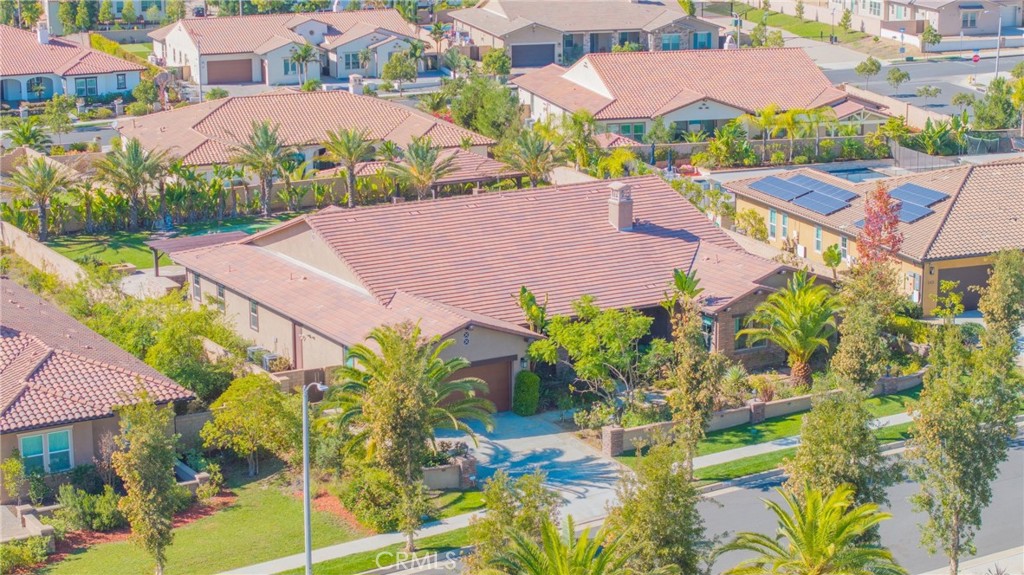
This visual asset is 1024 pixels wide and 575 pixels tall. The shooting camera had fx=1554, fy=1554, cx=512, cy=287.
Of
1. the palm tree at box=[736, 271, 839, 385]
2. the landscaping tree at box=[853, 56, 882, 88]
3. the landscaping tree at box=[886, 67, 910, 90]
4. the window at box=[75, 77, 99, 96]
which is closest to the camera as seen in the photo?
the palm tree at box=[736, 271, 839, 385]

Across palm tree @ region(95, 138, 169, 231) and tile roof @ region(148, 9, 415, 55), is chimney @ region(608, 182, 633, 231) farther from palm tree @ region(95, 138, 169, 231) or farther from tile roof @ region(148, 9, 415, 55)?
tile roof @ region(148, 9, 415, 55)

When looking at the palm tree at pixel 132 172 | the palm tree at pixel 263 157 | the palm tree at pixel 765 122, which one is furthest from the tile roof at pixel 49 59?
the palm tree at pixel 765 122

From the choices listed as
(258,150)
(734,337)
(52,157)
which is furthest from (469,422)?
(52,157)

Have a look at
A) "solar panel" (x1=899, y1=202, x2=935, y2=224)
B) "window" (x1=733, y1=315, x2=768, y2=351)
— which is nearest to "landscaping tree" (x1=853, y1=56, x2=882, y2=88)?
"solar panel" (x1=899, y1=202, x2=935, y2=224)

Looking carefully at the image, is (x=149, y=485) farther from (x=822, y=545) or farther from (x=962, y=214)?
(x=962, y=214)

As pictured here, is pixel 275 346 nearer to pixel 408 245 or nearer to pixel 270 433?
pixel 408 245

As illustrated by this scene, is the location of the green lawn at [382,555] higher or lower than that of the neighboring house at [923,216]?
lower

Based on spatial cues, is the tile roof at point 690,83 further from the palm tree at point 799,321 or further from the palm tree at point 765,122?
the palm tree at point 799,321
